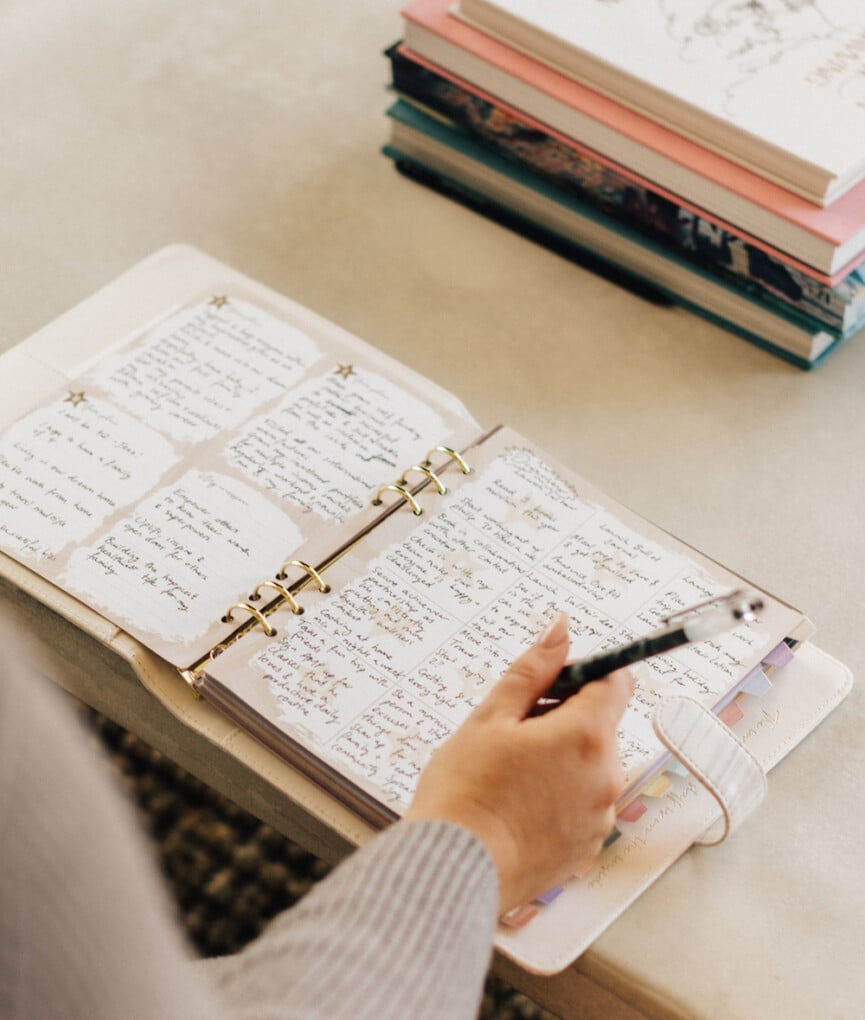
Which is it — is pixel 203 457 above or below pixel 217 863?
above

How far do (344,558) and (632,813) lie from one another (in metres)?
0.23

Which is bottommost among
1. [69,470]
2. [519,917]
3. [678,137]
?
[519,917]

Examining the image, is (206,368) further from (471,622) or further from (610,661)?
(610,661)

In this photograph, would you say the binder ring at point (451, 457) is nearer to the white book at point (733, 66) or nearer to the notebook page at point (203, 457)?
the notebook page at point (203, 457)

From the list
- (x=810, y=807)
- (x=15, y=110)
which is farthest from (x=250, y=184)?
(x=810, y=807)

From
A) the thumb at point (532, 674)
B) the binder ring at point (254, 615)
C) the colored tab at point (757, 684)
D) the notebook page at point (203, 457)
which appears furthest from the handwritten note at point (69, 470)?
the colored tab at point (757, 684)

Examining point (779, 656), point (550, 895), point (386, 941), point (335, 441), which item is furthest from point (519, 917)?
point (335, 441)

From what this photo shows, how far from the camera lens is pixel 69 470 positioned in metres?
0.83

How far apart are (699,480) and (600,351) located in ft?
0.49

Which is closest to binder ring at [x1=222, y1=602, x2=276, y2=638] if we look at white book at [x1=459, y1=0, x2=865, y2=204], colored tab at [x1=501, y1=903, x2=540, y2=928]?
colored tab at [x1=501, y1=903, x2=540, y2=928]

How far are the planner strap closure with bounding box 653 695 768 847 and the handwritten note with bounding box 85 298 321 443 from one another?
0.37m

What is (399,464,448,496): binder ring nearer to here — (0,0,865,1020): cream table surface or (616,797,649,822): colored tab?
(0,0,865,1020): cream table surface

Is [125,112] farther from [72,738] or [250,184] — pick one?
[72,738]

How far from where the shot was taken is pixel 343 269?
3.37ft
